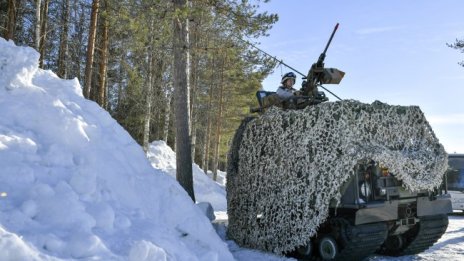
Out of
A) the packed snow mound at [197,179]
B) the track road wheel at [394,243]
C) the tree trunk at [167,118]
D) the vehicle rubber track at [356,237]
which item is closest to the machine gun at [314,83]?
the vehicle rubber track at [356,237]

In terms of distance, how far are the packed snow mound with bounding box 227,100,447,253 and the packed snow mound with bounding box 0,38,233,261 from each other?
1.70 metres

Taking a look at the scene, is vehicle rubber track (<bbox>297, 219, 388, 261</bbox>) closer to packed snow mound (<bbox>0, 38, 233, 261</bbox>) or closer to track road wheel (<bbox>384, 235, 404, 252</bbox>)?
track road wheel (<bbox>384, 235, 404, 252</bbox>)

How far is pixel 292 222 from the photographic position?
7.18 metres

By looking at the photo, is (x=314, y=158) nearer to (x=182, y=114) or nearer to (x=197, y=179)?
(x=182, y=114)

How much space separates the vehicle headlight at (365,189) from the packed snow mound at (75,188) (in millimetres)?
2251

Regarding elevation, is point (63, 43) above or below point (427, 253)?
above

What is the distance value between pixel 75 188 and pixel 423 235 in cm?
587

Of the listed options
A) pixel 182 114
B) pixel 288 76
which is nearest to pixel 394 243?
pixel 288 76

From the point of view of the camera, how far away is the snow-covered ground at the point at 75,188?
4.23m

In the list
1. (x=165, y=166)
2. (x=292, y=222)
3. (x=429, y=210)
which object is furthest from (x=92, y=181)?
(x=165, y=166)

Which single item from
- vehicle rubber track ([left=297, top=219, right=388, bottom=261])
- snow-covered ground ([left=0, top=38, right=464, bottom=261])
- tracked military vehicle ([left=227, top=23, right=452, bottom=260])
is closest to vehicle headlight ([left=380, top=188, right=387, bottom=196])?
tracked military vehicle ([left=227, top=23, right=452, bottom=260])

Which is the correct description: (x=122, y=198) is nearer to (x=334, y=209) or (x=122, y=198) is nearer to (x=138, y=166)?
(x=138, y=166)

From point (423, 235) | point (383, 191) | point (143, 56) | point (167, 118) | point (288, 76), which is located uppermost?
point (143, 56)

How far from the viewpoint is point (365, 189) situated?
262 inches
